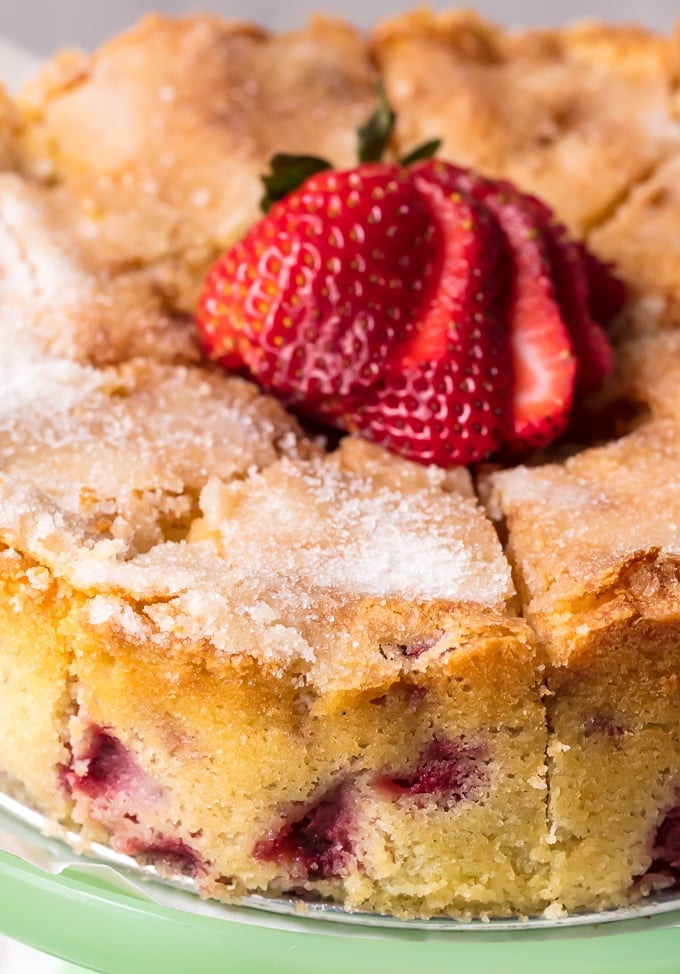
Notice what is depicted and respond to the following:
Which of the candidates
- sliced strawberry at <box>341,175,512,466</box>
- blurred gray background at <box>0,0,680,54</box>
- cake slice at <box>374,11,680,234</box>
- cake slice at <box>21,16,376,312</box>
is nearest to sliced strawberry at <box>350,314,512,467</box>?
sliced strawberry at <box>341,175,512,466</box>

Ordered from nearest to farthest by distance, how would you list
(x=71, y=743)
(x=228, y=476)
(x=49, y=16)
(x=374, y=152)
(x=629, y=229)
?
(x=71, y=743), (x=228, y=476), (x=374, y=152), (x=629, y=229), (x=49, y=16)

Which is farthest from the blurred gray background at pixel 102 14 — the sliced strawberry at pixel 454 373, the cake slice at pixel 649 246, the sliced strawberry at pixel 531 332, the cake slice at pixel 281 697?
the cake slice at pixel 281 697

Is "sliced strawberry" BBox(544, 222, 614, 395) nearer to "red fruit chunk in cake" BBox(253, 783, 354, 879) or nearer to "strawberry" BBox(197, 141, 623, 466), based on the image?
"strawberry" BBox(197, 141, 623, 466)

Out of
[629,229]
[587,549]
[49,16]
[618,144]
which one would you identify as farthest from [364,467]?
[49,16]

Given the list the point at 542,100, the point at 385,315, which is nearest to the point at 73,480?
the point at 385,315

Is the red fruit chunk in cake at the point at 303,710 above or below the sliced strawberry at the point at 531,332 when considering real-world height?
below

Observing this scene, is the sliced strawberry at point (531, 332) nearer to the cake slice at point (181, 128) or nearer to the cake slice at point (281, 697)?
the cake slice at point (281, 697)

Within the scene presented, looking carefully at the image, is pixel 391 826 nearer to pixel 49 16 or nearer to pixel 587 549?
pixel 587 549
